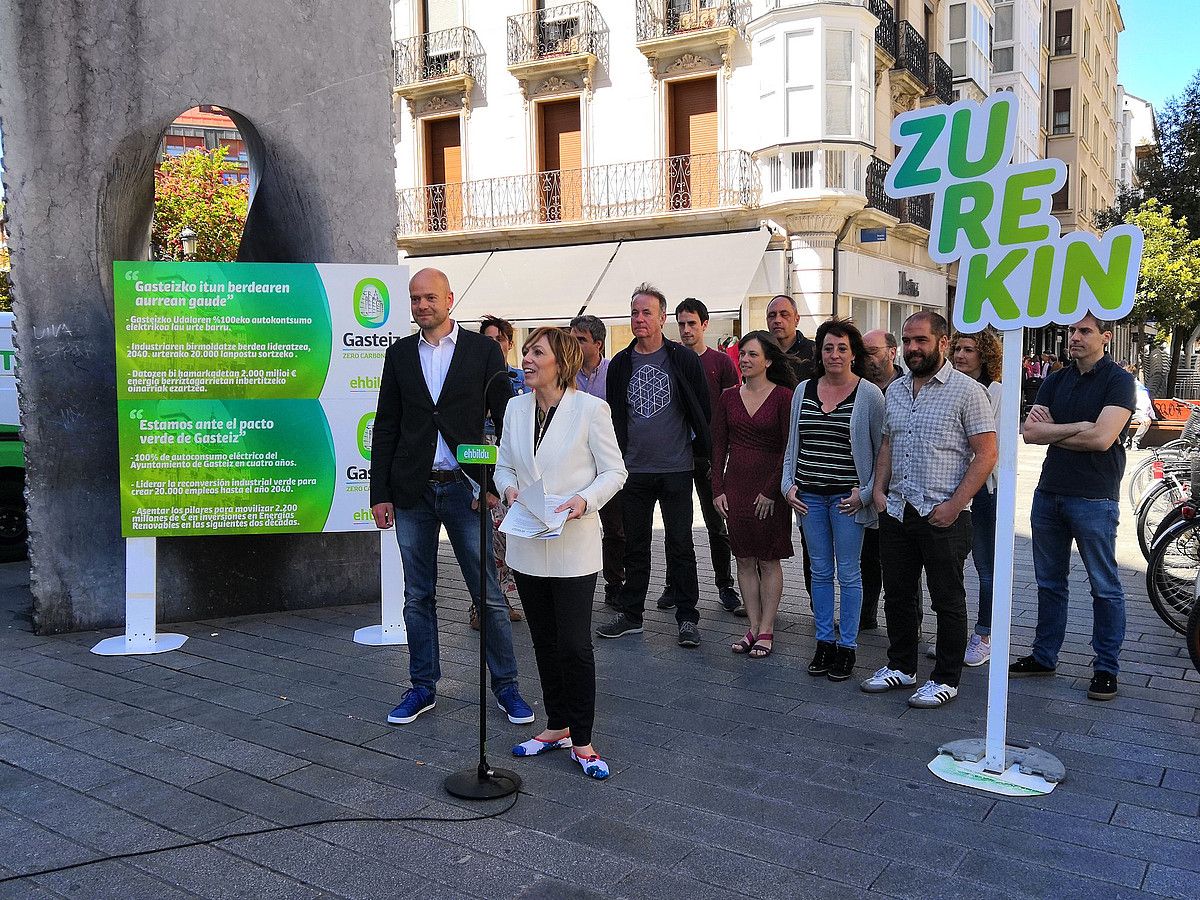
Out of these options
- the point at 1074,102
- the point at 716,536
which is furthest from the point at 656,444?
the point at 1074,102

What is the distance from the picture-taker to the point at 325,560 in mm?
6691

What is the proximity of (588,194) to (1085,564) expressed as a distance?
18392 mm

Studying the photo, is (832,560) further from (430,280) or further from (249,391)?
(249,391)

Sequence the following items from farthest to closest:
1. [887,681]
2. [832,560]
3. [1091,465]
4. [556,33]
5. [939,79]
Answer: [939,79], [556,33], [832,560], [887,681], [1091,465]

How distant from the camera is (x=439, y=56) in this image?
78.6 ft

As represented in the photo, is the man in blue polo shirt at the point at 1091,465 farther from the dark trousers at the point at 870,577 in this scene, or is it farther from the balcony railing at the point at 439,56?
the balcony railing at the point at 439,56

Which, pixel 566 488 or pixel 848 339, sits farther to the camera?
pixel 848 339

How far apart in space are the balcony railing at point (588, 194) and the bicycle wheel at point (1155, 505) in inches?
529

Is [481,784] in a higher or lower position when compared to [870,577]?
lower

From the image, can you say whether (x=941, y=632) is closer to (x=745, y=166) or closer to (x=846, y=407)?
(x=846, y=407)

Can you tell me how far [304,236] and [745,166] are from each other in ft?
50.6

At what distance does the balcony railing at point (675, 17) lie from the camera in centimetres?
2070

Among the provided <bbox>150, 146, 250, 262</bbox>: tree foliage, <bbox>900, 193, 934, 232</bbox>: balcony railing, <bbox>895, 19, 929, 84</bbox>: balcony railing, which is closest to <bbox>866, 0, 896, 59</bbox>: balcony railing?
<bbox>895, 19, 929, 84</bbox>: balcony railing

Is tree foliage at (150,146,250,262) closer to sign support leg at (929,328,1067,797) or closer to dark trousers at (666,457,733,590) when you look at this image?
dark trousers at (666,457,733,590)
